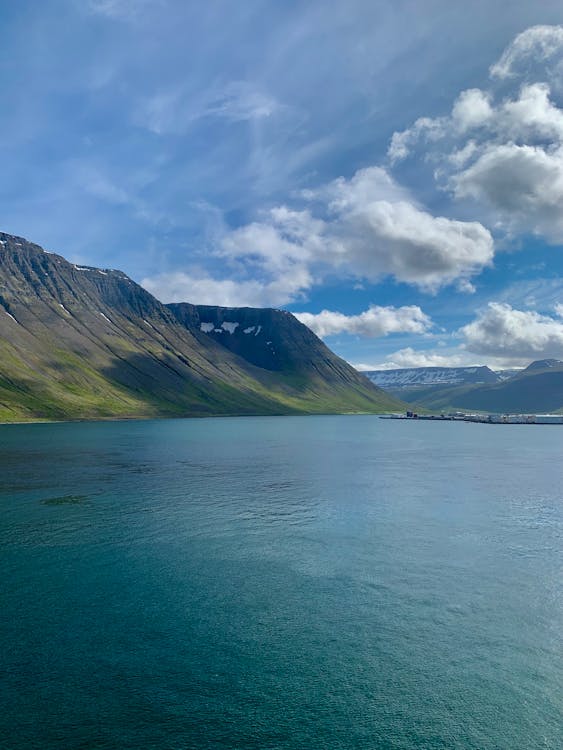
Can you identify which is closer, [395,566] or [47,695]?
[47,695]

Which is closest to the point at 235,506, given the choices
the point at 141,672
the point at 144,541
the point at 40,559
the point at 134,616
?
the point at 144,541

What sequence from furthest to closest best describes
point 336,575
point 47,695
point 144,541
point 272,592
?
1. point 144,541
2. point 336,575
3. point 272,592
4. point 47,695

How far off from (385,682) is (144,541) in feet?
113

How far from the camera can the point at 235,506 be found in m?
72.9

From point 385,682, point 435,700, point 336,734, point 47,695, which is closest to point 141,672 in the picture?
point 47,695

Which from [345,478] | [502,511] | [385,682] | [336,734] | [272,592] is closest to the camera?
[336,734]

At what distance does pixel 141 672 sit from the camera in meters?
28.5

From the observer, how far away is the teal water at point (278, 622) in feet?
79.9

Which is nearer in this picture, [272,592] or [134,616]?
[134,616]

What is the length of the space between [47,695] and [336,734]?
50.5 ft

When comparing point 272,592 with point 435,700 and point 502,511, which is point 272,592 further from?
point 502,511

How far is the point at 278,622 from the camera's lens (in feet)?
116

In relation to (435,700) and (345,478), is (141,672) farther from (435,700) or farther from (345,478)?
(345,478)

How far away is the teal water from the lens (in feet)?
79.9
